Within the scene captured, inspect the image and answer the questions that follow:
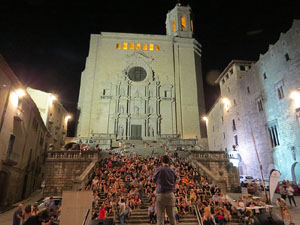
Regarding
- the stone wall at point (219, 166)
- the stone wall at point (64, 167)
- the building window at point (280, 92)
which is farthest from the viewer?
the building window at point (280, 92)

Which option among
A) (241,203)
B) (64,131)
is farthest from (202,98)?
(241,203)

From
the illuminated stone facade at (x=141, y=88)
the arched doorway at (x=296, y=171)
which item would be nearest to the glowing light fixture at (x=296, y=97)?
the arched doorway at (x=296, y=171)

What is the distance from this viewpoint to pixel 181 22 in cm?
4616

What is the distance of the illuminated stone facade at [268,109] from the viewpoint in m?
20.5

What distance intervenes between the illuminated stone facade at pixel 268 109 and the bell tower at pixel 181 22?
49.0 feet

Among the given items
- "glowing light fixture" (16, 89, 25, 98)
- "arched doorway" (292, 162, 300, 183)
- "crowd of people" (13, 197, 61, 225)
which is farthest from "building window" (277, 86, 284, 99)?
"glowing light fixture" (16, 89, 25, 98)

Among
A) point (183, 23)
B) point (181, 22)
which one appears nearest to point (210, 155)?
point (181, 22)

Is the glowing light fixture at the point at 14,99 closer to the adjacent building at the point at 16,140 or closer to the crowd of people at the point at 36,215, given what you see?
the adjacent building at the point at 16,140

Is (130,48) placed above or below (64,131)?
above

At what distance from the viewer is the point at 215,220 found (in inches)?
393

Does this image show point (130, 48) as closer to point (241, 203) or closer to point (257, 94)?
point (257, 94)

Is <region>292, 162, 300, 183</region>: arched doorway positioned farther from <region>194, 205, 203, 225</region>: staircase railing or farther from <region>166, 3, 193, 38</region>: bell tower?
<region>166, 3, 193, 38</region>: bell tower

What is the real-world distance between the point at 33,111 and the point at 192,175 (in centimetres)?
1689

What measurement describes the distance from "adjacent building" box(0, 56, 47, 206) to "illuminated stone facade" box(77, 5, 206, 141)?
12622 millimetres
